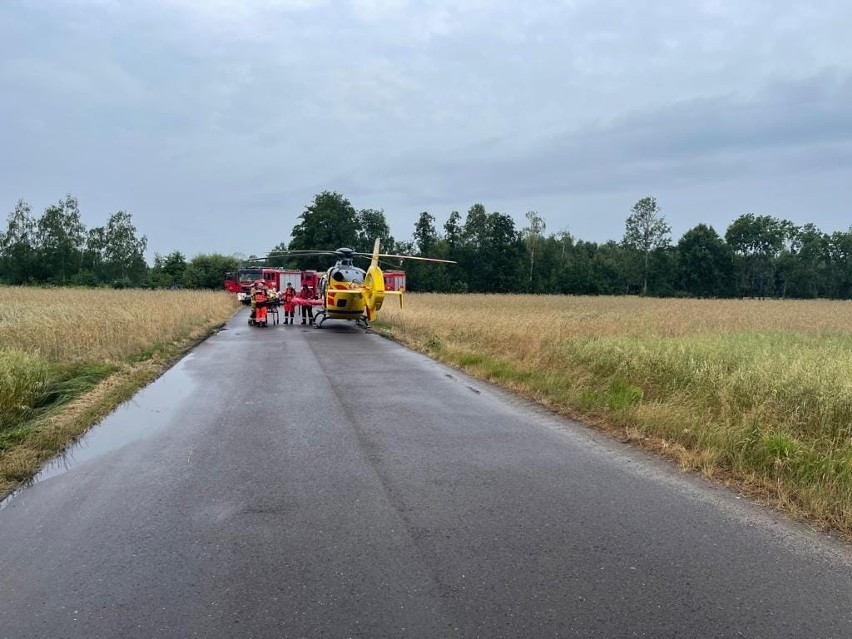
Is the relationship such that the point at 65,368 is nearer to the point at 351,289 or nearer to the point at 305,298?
the point at 351,289

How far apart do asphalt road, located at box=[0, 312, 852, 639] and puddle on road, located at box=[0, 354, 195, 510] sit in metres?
0.06

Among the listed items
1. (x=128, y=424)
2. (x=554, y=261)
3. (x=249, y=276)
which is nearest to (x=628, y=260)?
(x=554, y=261)

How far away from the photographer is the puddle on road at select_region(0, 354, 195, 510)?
6.07 m

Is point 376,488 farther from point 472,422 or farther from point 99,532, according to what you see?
point 472,422

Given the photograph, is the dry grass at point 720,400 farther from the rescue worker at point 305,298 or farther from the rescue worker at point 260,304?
the rescue worker at point 305,298

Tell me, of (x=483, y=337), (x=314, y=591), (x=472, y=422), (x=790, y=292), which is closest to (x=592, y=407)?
(x=472, y=422)

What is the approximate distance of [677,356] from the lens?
10.1 metres

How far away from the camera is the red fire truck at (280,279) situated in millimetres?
29750

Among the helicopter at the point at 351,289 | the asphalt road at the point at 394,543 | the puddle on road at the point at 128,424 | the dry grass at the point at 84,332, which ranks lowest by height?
the puddle on road at the point at 128,424

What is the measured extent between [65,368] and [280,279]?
1309 inches

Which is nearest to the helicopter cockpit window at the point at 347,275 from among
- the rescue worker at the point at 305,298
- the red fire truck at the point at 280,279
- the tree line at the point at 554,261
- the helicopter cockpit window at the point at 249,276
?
the red fire truck at the point at 280,279

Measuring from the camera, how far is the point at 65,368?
430 inches

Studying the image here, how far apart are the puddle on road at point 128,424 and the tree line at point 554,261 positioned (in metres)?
71.0

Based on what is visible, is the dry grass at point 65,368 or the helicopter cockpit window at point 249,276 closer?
the dry grass at point 65,368
